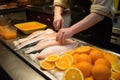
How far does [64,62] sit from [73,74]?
5.6 inches

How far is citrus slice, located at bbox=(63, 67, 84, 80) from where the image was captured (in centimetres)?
80

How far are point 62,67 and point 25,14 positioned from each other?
1.91 m

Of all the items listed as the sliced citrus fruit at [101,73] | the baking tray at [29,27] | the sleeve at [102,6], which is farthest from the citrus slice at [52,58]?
the baking tray at [29,27]

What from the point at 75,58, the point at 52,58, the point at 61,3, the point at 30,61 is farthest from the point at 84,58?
the point at 61,3

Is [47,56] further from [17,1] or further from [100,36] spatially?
[17,1]

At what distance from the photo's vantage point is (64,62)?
952 millimetres

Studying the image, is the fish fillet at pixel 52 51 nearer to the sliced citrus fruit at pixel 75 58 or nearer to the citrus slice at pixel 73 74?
the sliced citrus fruit at pixel 75 58

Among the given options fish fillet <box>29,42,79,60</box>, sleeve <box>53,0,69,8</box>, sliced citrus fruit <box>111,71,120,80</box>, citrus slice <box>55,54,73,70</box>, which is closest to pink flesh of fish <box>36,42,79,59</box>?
fish fillet <box>29,42,79,60</box>

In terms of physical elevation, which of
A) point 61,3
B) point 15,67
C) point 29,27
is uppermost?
point 61,3

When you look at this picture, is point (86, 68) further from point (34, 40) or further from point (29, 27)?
point (29, 27)

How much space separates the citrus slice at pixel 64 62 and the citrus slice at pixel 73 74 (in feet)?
0.29

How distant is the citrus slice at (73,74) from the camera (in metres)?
0.80

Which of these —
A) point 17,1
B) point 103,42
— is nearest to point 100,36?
point 103,42

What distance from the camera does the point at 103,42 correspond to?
145cm
